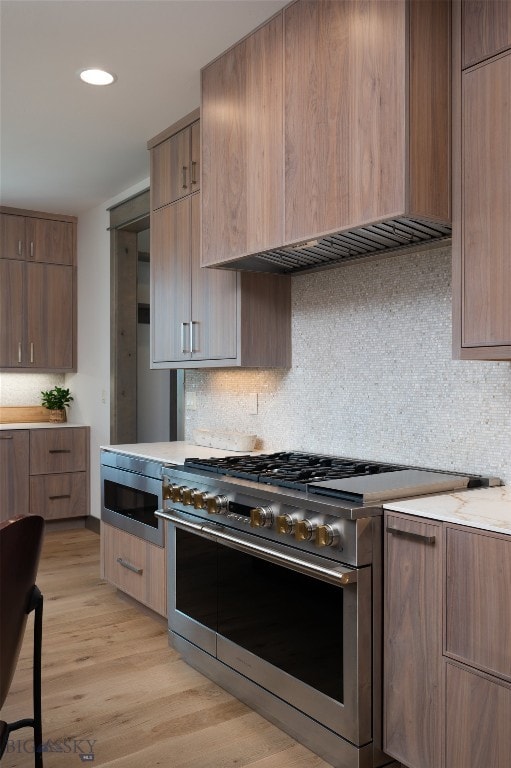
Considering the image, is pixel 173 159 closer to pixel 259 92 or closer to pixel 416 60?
pixel 259 92

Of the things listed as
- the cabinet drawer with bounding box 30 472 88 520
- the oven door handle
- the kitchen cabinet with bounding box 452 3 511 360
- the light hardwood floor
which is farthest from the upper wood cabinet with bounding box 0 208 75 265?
the kitchen cabinet with bounding box 452 3 511 360

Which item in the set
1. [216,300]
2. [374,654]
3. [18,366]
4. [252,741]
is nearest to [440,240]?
[216,300]

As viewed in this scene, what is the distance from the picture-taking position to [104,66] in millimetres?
2936

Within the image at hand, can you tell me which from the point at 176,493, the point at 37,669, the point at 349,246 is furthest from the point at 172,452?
the point at 37,669

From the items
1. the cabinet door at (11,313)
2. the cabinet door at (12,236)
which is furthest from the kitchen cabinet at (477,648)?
the cabinet door at (12,236)

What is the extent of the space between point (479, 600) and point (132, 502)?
206cm

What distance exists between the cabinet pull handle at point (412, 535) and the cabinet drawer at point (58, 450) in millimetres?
3891

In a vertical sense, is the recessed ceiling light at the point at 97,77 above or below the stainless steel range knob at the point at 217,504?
above

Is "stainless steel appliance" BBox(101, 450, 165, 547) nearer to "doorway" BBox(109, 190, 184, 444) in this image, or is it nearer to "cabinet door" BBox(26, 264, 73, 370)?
"doorway" BBox(109, 190, 184, 444)

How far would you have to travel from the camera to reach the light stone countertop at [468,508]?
173cm

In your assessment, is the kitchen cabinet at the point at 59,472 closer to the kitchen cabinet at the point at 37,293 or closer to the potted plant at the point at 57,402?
the potted plant at the point at 57,402

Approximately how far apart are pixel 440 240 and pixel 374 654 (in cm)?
147

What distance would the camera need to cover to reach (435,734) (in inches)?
72.4

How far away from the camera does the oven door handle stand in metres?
1.96
